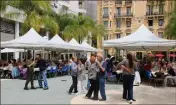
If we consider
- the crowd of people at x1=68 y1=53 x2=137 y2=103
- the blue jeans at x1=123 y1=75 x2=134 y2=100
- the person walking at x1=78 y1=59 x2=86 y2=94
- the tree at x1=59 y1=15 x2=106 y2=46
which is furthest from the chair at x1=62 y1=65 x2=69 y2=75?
the tree at x1=59 y1=15 x2=106 y2=46

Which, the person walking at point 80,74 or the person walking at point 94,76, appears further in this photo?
the person walking at point 80,74

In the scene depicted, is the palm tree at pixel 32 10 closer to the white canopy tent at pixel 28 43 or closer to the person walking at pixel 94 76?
the white canopy tent at pixel 28 43

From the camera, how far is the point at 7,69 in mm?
21844

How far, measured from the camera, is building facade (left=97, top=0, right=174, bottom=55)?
66.0 metres

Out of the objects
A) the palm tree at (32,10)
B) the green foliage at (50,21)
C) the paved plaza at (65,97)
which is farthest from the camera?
the green foliage at (50,21)

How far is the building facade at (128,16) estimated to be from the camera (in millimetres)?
66000

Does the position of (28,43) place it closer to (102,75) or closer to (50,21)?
(102,75)

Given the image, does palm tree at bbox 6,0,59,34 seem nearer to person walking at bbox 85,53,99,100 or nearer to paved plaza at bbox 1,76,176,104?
paved plaza at bbox 1,76,176,104

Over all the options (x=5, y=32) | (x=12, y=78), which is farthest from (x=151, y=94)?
(x=5, y=32)

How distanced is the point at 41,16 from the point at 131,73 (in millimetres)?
22224

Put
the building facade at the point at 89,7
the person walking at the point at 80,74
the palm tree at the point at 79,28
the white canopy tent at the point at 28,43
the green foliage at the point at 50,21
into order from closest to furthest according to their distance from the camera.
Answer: the person walking at the point at 80,74
the white canopy tent at the point at 28,43
the green foliage at the point at 50,21
the palm tree at the point at 79,28
the building facade at the point at 89,7

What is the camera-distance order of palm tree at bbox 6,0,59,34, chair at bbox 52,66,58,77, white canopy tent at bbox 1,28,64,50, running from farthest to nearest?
1. palm tree at bbox 6,0,59,34
2. chair at bbox 52,66,58,77
3. white canopy tent at bbox 1,28,64,50

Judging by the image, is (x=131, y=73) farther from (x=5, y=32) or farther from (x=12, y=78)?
(x=5, y=32)

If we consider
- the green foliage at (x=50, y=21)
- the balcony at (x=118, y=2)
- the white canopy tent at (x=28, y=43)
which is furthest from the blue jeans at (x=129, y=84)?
the balcony at (x=118, y=2)
